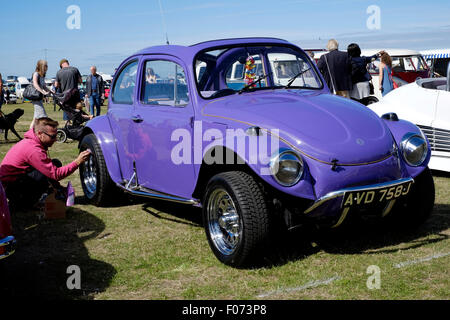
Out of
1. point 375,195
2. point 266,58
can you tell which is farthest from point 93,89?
point 375,195

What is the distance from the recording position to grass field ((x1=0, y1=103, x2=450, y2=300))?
371 cm

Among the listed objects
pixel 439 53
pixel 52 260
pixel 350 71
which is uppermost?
pixel 439 53

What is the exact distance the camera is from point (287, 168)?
3816 millimetres

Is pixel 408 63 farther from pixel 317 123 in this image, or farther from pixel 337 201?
pixel 337 201

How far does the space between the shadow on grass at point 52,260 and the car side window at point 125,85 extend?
1.37 m

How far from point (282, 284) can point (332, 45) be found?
708 centimetres

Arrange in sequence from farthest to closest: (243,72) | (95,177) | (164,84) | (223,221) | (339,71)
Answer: (339,71) < (95,177) < (164,84) < (243,72) < (223,221)

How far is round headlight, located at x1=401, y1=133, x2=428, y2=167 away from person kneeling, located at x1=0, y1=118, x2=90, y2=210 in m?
3.15

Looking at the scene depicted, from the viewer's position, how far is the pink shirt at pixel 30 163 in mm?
5586

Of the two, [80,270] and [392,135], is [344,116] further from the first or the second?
[80,270]

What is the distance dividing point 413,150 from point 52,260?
3206 mm

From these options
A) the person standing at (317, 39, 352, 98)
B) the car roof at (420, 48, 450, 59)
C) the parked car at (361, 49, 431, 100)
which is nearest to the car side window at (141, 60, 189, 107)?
the person standing at (317, 39, 352, 98)

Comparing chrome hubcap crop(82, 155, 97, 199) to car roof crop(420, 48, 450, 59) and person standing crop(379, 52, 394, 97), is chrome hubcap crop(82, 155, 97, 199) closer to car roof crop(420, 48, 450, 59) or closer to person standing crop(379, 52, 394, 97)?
person standing crop(379, 52, 394, 97)
